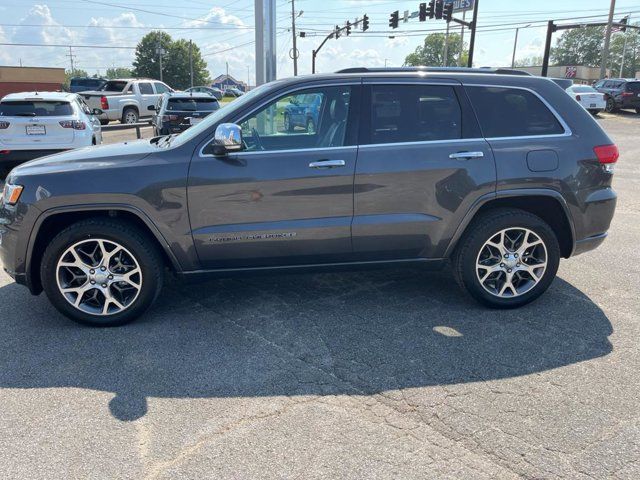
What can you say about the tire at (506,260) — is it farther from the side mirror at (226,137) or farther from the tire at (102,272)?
the tire at (102,272)

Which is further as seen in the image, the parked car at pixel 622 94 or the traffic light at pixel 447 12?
the traffic light at pixel 447 12

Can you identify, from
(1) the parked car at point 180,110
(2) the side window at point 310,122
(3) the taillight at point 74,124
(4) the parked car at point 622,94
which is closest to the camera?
(2) the side window at point 310,122

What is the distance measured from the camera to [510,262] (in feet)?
14.1

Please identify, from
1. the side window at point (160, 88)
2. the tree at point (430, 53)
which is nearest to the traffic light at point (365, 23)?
the side window at point (160, 88)

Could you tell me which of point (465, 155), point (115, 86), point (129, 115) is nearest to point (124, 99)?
point (129, 115)

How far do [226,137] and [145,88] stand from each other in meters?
20.9

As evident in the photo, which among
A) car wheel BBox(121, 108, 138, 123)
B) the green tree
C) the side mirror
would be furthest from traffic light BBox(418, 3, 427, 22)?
the green tree

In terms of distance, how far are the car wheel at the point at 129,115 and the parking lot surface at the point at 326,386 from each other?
18.6m

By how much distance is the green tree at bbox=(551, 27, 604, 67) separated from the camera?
11969cm

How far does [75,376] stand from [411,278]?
9.77 ft

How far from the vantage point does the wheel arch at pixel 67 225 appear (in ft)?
12.7

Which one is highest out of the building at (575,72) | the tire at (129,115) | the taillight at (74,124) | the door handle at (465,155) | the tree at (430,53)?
the tree at (430,53)

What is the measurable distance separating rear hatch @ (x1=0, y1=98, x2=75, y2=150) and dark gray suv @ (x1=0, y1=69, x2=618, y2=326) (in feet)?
21.1

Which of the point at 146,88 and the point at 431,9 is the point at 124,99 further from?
the point at 431,9
